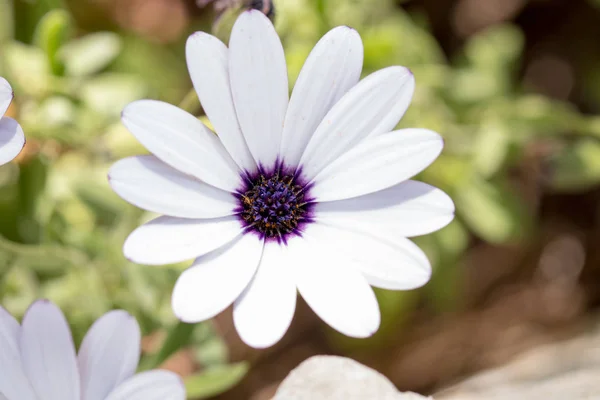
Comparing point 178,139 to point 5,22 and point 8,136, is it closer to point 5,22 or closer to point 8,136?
point 8,136

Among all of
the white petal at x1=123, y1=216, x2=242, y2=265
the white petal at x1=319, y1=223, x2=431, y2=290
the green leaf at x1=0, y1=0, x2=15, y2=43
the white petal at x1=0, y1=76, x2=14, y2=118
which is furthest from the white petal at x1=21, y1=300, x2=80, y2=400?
the green leaf at x1=0, y1=0, x2=15, y2=43

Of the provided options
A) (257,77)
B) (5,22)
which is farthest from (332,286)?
(5,22)

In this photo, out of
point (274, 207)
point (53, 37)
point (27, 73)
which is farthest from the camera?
point (27, 73)

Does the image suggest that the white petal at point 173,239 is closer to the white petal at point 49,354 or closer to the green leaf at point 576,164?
the white petal at point 49,354

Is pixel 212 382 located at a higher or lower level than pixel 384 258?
lower

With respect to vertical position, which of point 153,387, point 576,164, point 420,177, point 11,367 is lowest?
point 11,367

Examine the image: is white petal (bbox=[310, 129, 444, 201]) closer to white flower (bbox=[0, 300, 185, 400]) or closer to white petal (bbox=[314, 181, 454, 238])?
white petal (bbox=[314, 181, 454, 238])

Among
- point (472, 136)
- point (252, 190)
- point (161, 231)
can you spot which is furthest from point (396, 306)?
point (161, 231)

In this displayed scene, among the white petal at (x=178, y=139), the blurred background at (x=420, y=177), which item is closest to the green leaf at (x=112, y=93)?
the blurred background at (x=420, y=177)
